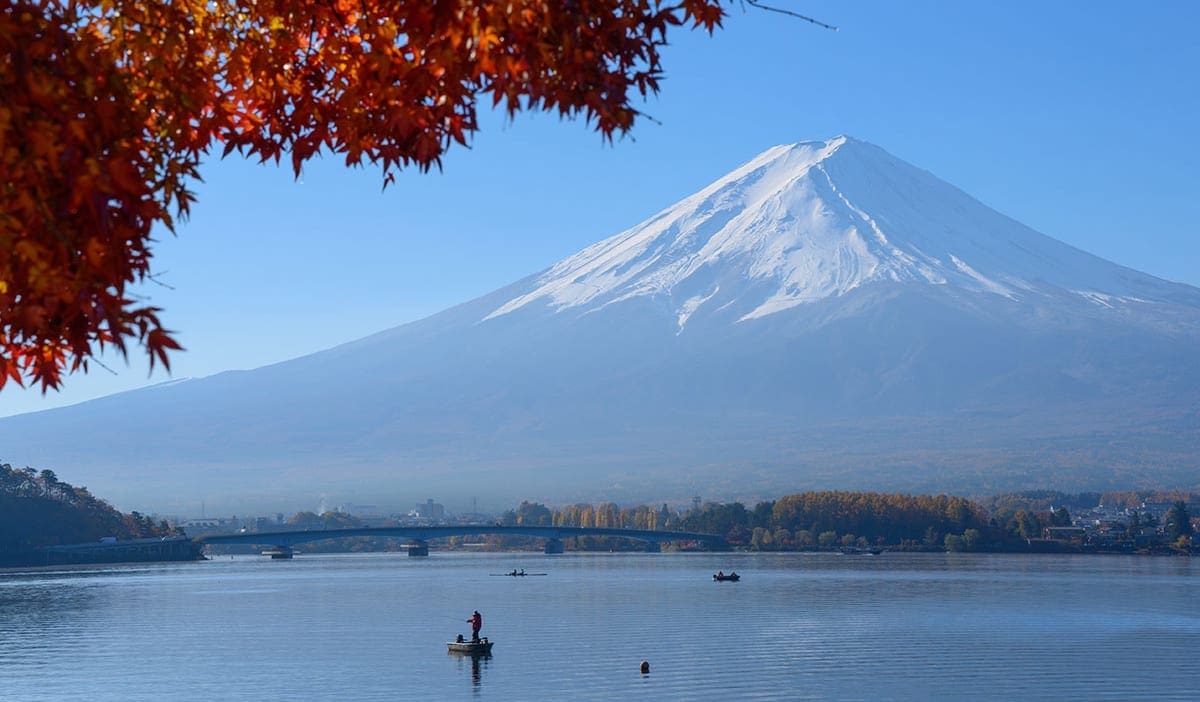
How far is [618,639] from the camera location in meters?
54.8

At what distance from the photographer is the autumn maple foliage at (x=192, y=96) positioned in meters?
6.10

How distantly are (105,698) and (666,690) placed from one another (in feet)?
49.6

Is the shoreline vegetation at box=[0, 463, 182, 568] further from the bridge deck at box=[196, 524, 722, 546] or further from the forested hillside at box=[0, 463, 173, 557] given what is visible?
the bridge deck at box=[196, 524, 722, 546]

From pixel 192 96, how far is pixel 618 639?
160 ft

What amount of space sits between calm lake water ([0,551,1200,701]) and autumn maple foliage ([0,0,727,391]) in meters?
33.2

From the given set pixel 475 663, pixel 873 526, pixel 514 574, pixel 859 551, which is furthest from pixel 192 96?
pixel 873 526

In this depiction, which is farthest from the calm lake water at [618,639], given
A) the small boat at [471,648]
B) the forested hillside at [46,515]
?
the forested hillside at [46,515]

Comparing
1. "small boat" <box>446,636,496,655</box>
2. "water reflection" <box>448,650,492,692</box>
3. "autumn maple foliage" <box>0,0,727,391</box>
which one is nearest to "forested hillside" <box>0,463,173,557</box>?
"small boat" <box>446,636,496,655</box>

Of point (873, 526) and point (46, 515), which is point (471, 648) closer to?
point (46, 515)

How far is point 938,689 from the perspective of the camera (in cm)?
4106

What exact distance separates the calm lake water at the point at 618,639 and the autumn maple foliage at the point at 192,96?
109 feet

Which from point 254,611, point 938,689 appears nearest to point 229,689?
point 938,689

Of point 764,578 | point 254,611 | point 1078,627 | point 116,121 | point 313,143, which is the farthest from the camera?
point 764,578

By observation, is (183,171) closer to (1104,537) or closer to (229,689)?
(229,689)
